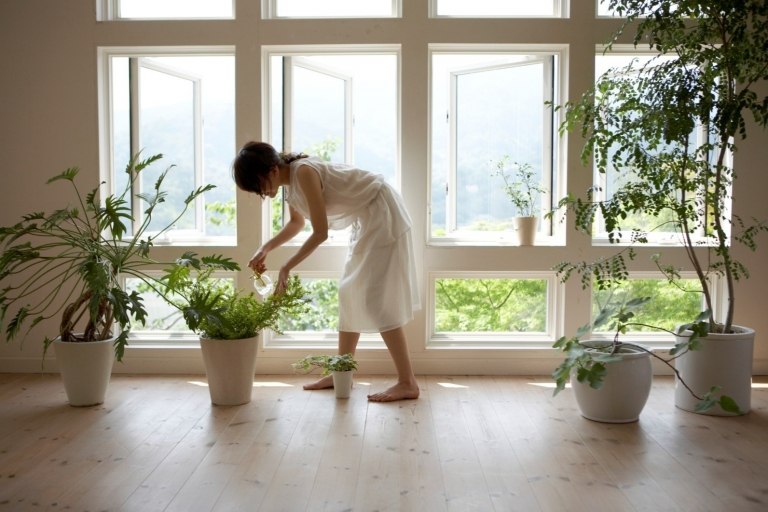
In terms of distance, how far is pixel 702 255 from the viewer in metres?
3.80

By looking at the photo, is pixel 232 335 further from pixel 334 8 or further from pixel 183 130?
pixel 334 8

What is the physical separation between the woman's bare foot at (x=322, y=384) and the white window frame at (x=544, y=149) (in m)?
0.93

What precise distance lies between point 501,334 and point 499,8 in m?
1.76

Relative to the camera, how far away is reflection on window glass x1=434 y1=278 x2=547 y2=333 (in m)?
3.95

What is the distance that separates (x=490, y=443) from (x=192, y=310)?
1320 mm

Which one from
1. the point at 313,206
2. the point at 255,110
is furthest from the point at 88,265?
the point at 255,110

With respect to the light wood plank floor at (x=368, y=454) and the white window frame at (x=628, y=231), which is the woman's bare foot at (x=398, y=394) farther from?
the white window frame at (x=628, y=231)

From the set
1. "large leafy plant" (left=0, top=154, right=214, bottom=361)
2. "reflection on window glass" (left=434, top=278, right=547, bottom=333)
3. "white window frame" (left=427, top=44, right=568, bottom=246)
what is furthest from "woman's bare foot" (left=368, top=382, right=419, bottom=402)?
"large leafy plant" (left=0, top=154, right=214, bottom=361)

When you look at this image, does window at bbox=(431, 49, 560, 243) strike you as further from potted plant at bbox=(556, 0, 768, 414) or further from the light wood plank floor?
the light wood plank floor

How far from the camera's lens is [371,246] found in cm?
335

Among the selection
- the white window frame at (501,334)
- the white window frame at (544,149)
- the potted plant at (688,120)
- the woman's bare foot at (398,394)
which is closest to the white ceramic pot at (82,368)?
the woman's bare foot at (398,394)

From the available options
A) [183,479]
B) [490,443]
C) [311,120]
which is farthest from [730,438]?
[311,120]

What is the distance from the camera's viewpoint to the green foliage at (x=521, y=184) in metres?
3.89

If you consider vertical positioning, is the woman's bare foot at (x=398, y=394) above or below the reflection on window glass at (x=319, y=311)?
below
